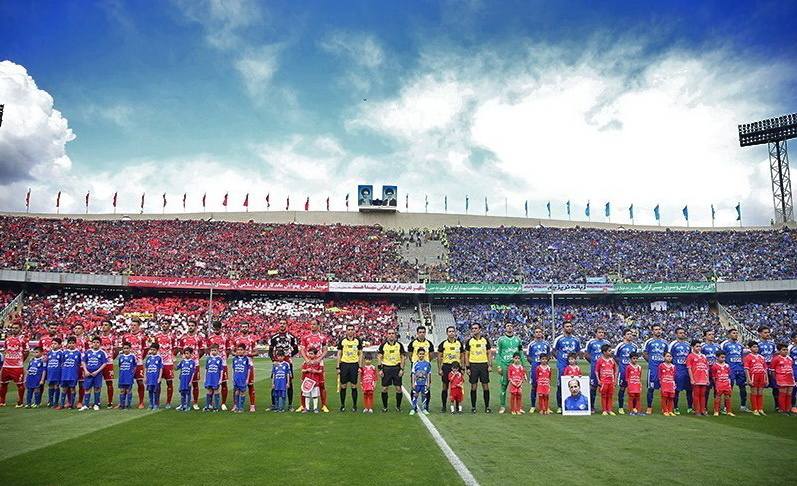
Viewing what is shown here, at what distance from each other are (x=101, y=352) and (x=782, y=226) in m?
66.3

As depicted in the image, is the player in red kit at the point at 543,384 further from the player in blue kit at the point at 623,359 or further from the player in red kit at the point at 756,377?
the player in red kit at the point at 756,377

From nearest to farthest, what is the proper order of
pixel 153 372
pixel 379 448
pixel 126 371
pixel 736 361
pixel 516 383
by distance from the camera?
pixel 379 448 → pixel 153 372 → pixel 516 383 → pixel 126 371 → pixel 736 361

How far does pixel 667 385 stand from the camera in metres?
13.0

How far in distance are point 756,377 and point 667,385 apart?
2.75m

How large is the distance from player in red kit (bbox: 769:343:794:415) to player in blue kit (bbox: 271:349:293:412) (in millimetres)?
12467

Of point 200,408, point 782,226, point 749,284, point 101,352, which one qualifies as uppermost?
point 782,226

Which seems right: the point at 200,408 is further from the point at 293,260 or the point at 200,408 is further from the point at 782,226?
the point at 782,226

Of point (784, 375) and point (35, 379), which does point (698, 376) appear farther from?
point (35, 379)

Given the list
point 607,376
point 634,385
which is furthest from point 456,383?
point 634,385

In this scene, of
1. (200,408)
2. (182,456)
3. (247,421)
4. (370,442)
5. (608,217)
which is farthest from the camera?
(608,217)

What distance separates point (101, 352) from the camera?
13.4 meters

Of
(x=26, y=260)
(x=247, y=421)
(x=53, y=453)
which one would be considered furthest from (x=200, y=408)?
(x=26, y=260)

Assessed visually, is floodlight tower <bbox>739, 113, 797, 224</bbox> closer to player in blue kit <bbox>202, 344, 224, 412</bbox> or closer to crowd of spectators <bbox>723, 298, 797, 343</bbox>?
crowd of spectators <bbox>723, 298, 797, 343</bbox>

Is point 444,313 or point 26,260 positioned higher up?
point 26,260
